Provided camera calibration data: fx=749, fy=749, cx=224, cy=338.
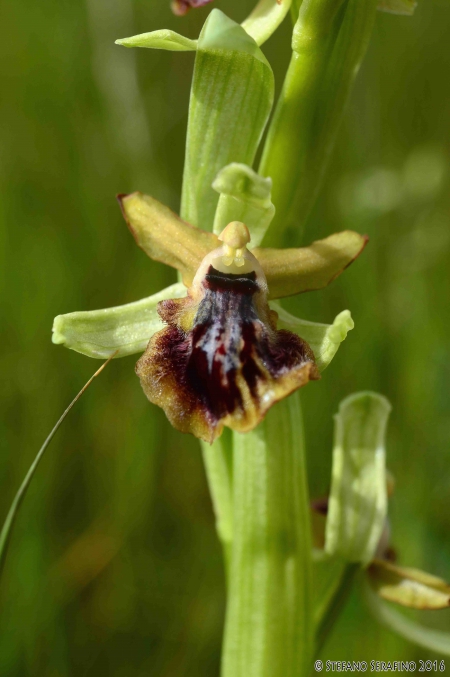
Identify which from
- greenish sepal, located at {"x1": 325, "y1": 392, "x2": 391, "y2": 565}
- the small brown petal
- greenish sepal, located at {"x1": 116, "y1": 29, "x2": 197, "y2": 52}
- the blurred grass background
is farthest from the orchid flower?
the blurred grass background

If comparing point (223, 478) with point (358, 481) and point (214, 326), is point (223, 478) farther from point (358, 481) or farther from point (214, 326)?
point (214, 326)

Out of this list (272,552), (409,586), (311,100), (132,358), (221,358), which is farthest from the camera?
(132,358)

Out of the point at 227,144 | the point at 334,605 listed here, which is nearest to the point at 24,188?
the point at 227,144

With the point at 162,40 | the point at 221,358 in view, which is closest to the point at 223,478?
the point at 221,358

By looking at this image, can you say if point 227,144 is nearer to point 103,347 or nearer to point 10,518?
point 103,347

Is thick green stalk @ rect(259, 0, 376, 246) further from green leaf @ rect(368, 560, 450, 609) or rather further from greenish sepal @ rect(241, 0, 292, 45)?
green leaf @ rect(368, 560, 450, 609)
